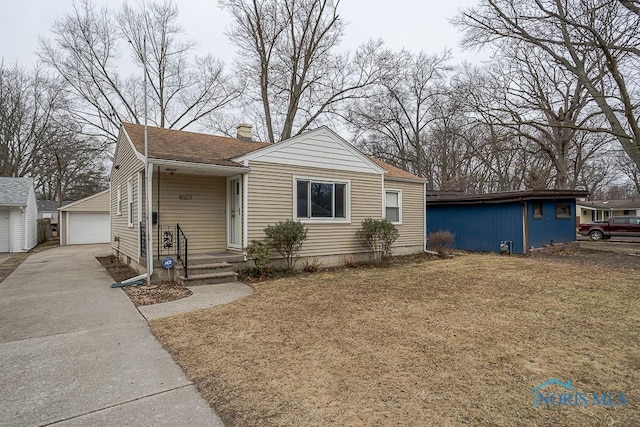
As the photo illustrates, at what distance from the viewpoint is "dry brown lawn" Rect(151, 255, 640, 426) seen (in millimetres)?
2520

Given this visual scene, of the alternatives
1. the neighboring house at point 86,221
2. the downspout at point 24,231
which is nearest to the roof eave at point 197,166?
the downspout at point 24,231

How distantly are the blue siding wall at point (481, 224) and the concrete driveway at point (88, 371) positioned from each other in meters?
13.1

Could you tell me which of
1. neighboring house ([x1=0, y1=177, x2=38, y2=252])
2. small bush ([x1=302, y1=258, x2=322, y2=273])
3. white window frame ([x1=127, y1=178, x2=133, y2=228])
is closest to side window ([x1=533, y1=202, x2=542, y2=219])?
small bush ([x1=302, y1=258, x2=322, y2=273])

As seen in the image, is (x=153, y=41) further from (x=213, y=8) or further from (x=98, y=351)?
(x=98, y=351)

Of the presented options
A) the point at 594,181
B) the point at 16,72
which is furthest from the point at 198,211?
the point at 594,181

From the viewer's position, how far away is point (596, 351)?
3.60 meters

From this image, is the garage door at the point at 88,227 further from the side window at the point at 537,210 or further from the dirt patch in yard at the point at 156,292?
the side window at the point at 537,210

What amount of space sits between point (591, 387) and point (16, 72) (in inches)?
1287

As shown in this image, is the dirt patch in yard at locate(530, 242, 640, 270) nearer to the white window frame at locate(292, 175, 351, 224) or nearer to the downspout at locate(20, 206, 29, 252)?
the white window frame at locate(292, 175, 351, 224)

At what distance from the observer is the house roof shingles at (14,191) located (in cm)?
1636

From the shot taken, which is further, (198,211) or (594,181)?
(594,181)

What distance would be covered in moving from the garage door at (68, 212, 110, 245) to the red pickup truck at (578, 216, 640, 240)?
2987 cm

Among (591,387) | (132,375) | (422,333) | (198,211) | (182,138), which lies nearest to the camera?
(591,387)

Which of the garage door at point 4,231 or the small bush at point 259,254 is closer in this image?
the small bush at point 259,254
